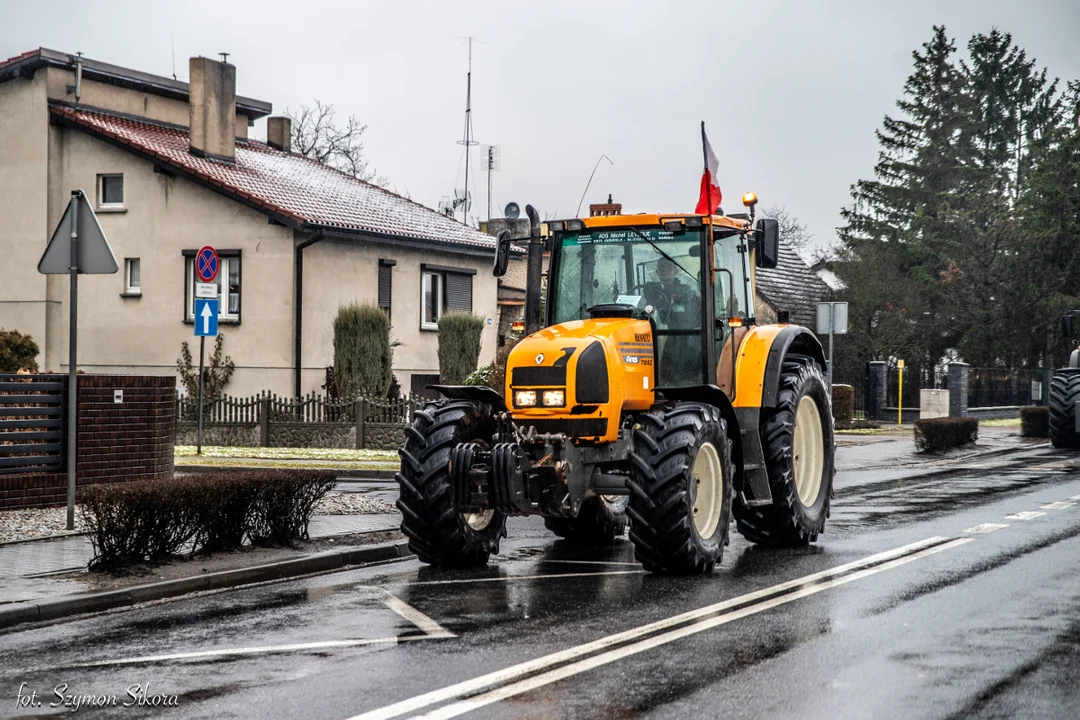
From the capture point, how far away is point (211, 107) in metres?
35.3

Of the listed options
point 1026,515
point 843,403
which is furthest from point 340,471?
point 843,403

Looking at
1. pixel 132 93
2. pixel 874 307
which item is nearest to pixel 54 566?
pixel 132 93

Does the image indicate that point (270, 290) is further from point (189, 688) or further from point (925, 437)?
point (189, 688)

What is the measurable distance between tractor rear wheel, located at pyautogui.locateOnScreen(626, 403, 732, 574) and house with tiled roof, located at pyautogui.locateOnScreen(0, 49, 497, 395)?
23020mm

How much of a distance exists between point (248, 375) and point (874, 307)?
67.0 feet

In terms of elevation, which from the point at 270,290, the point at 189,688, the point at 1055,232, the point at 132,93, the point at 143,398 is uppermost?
the point at 132,93

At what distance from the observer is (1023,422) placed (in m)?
31.8

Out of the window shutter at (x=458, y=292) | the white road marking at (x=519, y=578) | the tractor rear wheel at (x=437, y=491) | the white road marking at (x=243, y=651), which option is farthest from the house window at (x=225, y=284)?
the white road marking at (x=243, y=651)

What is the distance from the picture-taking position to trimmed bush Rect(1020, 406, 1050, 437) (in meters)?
31.4

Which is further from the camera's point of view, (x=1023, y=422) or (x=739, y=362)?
(x=1023, y=422)

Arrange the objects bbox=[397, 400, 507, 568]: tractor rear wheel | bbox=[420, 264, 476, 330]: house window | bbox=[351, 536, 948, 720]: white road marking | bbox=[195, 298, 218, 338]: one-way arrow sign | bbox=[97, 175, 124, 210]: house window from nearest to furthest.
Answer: bbox=[351, 536, 948, 720]: white road marking < bbox=[397, 400, 507, 568]: tractor rear wheel < bbox=[195, 298, 218, 338]: one-way arrow sign < bbox=[97, 175, 124, 210]: house window < bbox=[420, 264, 476, 330]: house window

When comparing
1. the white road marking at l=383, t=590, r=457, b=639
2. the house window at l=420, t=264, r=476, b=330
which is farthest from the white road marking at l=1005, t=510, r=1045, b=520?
the house window at l=420, t=264, r=476, b=330

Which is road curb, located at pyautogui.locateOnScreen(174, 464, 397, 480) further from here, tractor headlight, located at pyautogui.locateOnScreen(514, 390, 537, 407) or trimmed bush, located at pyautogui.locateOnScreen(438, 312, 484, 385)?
trimmed bush, located at pyautogui.locateOnScreen(438, 312, 484, 385)

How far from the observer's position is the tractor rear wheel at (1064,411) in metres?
27.5
